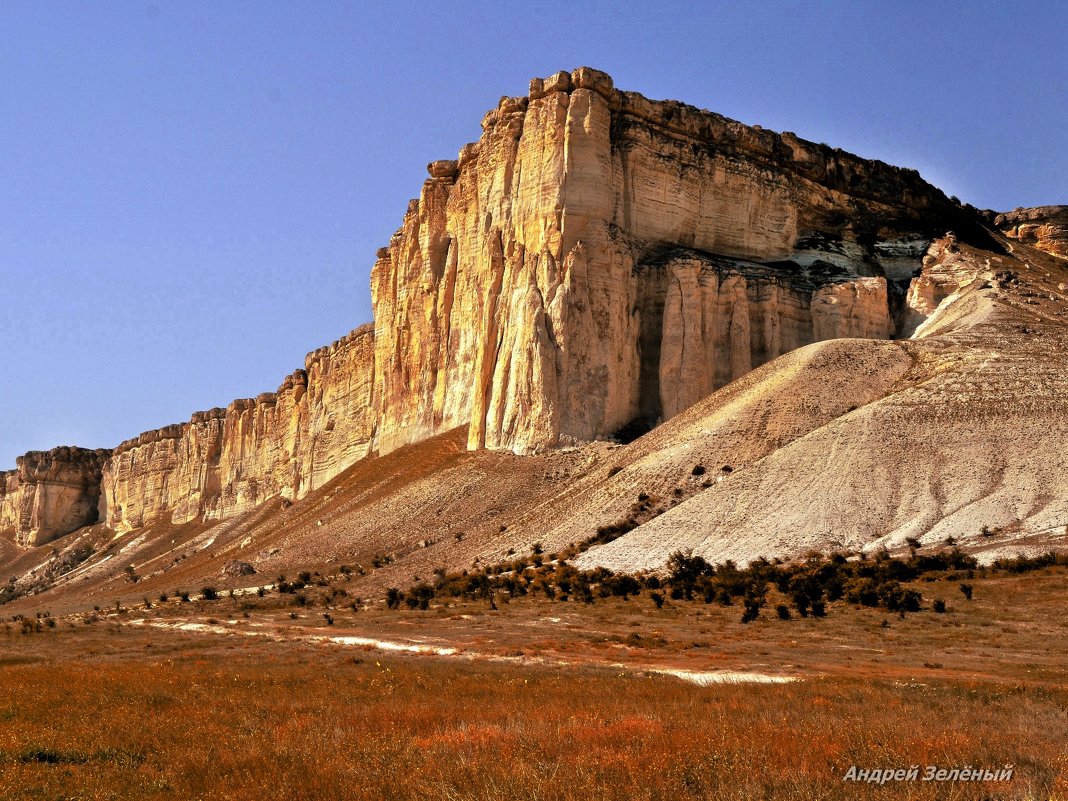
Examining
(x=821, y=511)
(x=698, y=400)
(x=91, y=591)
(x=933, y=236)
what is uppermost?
(x=933, y=236)

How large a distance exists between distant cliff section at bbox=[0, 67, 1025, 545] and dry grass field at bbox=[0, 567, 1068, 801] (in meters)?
31.7

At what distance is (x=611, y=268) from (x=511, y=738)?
5069 cm

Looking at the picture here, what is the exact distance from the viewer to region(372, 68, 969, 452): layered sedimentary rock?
196ft

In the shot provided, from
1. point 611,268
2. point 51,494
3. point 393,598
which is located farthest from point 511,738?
point 51,494

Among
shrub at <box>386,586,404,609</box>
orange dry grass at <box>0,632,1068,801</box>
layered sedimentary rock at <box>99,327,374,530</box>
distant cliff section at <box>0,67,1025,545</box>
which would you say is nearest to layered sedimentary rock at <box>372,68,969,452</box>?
distant cliff section at <box>0,67,1025,545</box>

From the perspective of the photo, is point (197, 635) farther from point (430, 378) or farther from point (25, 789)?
point (430, 378)

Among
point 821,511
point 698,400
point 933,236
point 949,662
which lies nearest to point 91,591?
point 698,400

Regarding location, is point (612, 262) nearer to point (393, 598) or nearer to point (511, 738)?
point (393, 598)

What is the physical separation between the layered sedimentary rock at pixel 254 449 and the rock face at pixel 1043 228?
51.0 m

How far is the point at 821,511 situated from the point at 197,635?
20.8 metres

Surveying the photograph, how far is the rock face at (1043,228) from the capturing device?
84.5 metres

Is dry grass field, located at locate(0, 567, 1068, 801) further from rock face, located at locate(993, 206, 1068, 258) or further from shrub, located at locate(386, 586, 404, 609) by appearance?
rock face, located at locate(993, 206, 1068, 258)

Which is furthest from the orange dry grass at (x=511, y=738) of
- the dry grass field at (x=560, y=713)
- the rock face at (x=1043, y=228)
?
the rock face at (x=1043, y=228)

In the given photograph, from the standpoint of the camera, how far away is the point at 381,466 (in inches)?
2751
